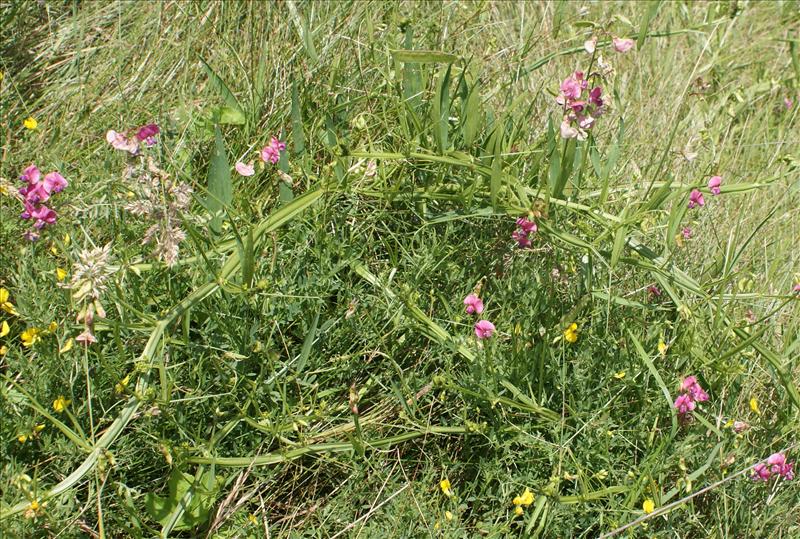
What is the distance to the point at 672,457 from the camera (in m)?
2.15

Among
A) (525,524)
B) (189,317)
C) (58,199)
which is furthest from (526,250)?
(58,199)

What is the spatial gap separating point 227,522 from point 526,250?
1036 millimetres

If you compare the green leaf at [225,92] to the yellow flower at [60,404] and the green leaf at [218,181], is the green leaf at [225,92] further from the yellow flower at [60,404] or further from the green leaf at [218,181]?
the yellow flower at [60,404]

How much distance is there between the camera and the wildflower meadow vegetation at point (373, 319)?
205cm

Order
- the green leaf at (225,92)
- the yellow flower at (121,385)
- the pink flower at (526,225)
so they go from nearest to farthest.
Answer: the yellow flower at (121,385) < the pink flower at (526,225) < the green leaf at (225,92)

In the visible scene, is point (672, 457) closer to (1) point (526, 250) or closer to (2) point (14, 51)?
(1) point (526, 250)

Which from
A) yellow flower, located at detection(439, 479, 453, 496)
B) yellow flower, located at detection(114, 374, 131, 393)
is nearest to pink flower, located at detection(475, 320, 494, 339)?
yellow flower, located at detection(439, 479, 453, 496)

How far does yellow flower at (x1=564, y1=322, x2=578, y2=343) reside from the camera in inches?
88.7

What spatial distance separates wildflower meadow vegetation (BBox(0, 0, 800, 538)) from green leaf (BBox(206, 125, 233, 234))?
12 mm

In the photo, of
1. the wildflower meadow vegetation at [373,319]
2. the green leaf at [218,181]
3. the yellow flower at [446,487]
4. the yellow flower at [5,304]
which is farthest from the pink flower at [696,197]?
the yellow flower at [5,304]

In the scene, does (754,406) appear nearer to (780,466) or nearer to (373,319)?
(780,466)

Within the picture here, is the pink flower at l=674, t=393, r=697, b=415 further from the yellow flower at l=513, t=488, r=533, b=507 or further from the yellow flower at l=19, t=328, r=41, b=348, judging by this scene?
the yellow flower at l=19, t=328, r=41, b=348

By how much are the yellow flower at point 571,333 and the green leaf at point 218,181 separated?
3.01 ft

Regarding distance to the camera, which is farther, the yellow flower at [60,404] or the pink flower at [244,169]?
the pink flower at [244,169]
